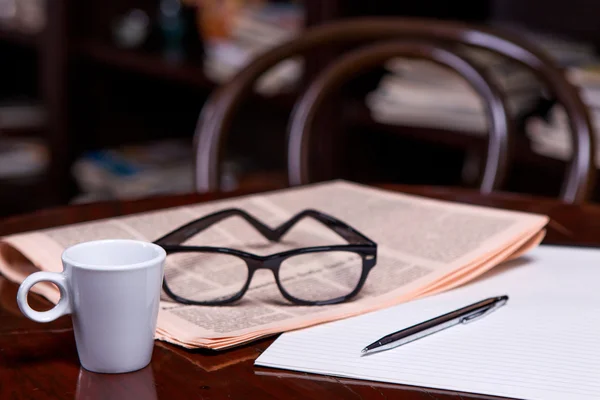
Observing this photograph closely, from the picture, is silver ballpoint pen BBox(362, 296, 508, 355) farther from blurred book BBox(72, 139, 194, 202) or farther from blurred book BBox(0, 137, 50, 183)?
blurred book BBox(0, 137, 50, 183)

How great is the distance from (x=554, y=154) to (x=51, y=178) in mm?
1453

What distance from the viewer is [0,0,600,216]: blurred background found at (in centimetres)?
133

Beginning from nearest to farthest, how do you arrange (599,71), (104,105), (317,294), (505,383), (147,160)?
(505,383), (317,294), (599,71), (147,160), (104,105)

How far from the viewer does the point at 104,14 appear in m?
2.10

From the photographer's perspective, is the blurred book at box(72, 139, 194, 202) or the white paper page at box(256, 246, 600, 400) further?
Answer: the blurred book at box(72, 139, 194, 202)

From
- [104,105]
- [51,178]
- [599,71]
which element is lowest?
[51,178]

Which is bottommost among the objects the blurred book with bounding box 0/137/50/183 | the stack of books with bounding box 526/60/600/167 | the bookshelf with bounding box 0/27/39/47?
the blurred book with bounding box 0/137/50/183

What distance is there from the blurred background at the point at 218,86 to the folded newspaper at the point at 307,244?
50 cm

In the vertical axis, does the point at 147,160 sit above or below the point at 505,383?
below

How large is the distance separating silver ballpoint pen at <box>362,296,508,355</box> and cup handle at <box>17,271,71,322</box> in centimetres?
16

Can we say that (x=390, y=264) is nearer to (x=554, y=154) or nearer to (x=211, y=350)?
(x=211, y=350)

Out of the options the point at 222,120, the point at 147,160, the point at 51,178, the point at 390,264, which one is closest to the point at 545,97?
the point at 222,120

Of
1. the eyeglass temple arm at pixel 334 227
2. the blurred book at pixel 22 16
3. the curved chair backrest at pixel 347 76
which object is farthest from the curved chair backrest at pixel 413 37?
the blurred book at pixel 22 16

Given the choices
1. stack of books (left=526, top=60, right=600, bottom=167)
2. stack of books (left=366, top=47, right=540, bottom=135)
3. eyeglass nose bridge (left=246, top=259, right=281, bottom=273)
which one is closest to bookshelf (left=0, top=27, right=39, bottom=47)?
stack of books (left=366, top=47, right=540, bottom=135)
